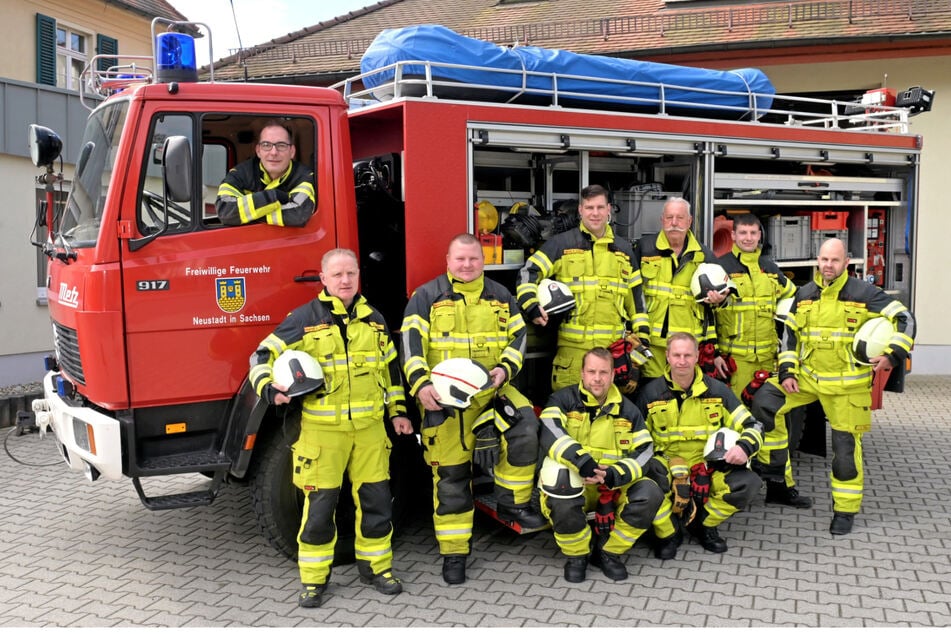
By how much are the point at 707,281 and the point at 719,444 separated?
40.1 inches

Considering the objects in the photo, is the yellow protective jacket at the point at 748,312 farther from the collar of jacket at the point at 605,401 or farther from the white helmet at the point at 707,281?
the collar of jacket at the point at 605,401

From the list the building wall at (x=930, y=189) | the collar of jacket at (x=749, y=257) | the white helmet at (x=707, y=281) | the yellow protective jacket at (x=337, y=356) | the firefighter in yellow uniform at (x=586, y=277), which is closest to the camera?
the yellow protective jacket at (x=337, y=356)

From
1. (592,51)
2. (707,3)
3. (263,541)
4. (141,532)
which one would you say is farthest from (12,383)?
(707,3)

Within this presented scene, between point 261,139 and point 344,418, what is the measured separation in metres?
1.48

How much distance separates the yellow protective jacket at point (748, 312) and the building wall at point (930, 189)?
231 inches

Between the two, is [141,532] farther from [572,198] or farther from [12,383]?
[12,383]

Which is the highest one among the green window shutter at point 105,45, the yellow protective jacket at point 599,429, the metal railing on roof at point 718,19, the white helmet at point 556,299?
the green window shutter at point 105,45

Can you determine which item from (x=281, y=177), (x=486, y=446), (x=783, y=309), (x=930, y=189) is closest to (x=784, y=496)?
(x=783, y=309)

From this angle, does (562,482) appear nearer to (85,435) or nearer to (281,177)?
(281,177)

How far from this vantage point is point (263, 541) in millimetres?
5012

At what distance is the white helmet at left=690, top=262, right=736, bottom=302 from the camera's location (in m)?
5.12

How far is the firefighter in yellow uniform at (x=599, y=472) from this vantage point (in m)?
4.32

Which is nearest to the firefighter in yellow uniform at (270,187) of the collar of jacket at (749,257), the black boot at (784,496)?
the collar of jacket at (749,257)

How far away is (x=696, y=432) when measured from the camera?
4754mm
